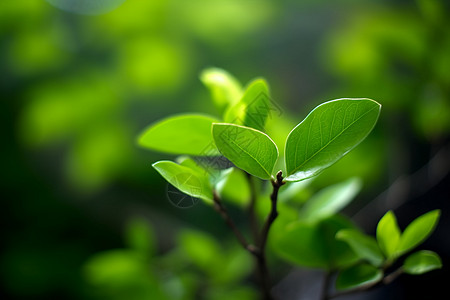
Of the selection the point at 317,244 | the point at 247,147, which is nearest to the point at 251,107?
the point at 247,147

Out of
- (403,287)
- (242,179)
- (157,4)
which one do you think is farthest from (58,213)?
(403,287)

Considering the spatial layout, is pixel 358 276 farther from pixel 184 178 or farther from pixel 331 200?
pixel 184 178

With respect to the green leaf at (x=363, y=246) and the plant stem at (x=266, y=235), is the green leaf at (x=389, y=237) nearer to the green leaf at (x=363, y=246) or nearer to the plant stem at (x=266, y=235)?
the green leaf at (x=363, y=246)

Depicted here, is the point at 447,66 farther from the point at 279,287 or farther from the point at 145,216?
the point at 145,216

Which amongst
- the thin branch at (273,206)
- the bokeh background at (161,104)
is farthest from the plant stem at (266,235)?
the bokeh background at (161,104)

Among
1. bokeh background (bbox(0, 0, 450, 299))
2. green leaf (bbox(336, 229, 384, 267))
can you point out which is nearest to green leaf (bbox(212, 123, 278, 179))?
green leaf (bbox(336, 229, 384, 267))

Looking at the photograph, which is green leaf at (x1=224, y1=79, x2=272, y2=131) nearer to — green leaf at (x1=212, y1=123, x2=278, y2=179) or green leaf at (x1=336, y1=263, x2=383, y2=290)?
green leaf at (x1=212, y1=123, x2=278, y2=179)
